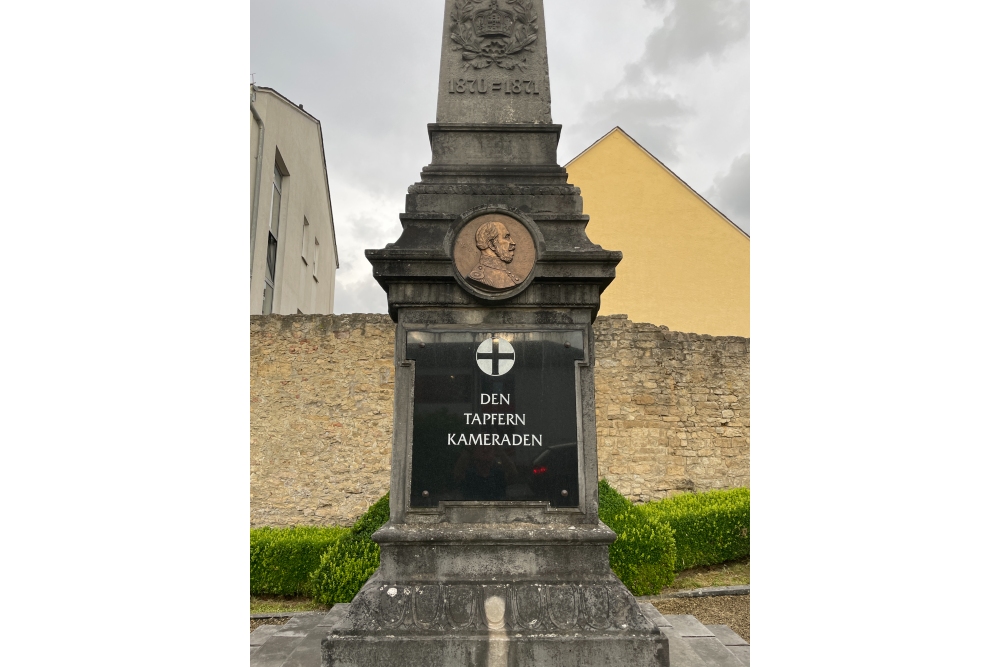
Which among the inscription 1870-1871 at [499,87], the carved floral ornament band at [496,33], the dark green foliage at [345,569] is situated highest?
the carved floral ornament band at [496,33]

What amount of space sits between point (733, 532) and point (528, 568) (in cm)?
516

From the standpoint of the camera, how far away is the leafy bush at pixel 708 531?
23.2 feet

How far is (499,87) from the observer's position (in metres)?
3.93

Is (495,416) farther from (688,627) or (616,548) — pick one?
(616,548)

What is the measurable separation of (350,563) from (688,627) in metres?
2.91

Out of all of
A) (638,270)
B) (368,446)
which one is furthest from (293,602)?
(638,270)

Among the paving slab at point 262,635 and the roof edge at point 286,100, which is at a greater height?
the roof edge at point 286,100

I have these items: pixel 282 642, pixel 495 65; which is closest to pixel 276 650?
pixel 282 642

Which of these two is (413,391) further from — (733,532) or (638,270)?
(638,270)

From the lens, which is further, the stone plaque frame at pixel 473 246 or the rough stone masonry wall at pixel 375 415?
the rough stone masonry wall at pixel 375 415

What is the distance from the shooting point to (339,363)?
419 inches

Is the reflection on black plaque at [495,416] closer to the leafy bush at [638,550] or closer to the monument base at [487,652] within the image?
the monument base at [487,652]

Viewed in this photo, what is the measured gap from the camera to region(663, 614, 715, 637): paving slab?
4027mm

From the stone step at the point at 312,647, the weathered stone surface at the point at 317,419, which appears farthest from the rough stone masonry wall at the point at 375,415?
the stone step at the point at 312,647
